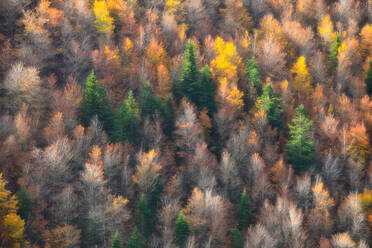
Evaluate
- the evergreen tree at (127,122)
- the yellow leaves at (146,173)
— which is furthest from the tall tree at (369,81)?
the yellow leaves at (146,173)

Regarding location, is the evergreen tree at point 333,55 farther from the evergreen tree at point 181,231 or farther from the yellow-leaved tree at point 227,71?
the evergreen tree at point 181,231

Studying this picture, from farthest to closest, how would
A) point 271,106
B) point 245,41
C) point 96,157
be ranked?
1. point 245,41
2. point 271,106
3. point 96,157

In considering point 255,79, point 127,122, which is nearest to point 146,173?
point 127,122

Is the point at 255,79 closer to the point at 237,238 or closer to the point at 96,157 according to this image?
the point at 237,238

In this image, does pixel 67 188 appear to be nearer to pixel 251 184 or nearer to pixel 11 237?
pixel 11 237

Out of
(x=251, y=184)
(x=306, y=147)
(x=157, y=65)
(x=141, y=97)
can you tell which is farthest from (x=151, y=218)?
(x=157, y=65)
